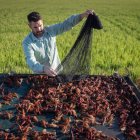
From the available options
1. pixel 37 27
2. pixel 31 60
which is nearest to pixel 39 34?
pixel 37 27

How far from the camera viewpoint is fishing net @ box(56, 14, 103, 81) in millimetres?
5406

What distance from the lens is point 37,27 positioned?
583 centimetres

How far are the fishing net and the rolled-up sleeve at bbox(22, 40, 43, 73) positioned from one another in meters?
0.26

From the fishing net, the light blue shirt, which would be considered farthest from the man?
the fishing net

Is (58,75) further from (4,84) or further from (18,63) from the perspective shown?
(18,63)

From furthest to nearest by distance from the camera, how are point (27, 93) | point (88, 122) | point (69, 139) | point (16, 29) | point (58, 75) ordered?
point (16, 29) < point (58, 75) < point (27, 93) < point (88, 122) < point (69, 139)

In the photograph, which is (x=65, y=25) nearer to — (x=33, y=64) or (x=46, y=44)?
(x=46, y=44)

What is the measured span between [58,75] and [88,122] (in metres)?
1.19

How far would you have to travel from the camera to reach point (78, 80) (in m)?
5.39

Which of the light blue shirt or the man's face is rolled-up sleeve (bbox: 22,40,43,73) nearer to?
the light blue shirt

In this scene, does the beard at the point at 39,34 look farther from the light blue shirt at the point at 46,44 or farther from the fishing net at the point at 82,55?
the fishing net at the point at 82,55

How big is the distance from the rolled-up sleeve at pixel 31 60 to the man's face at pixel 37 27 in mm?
199

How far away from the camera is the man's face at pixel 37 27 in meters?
5.76

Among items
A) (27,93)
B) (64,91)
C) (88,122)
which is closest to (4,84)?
(27,93)
